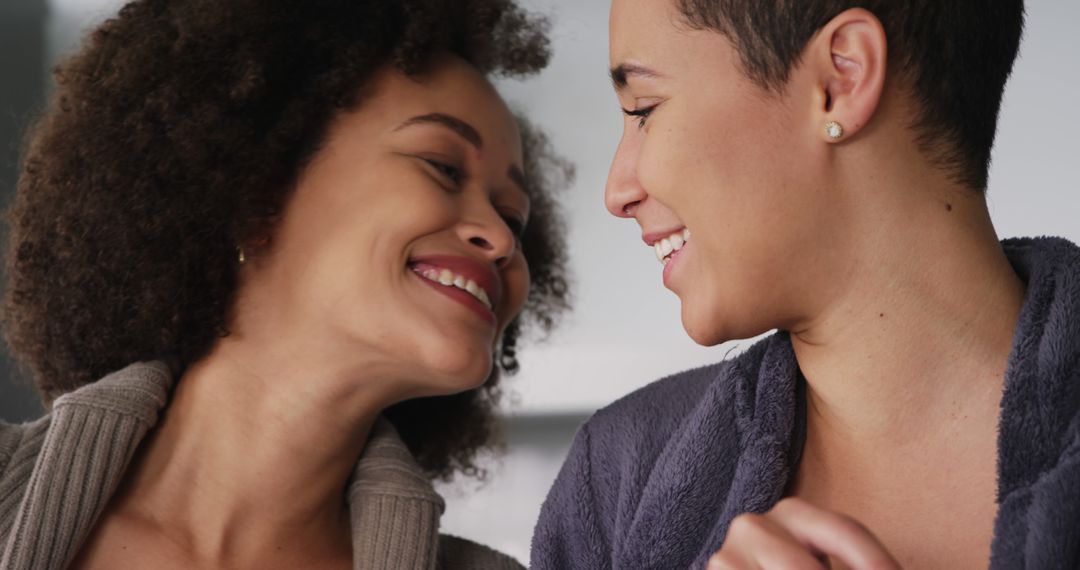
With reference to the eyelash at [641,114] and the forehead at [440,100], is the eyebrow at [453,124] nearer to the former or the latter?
the forehead at [440,100]

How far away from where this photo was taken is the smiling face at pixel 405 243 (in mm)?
1803

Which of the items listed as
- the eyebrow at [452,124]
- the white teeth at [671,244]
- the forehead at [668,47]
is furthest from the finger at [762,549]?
the eyebrow at [452,124]

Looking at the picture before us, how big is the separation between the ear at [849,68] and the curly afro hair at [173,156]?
0.85 metres

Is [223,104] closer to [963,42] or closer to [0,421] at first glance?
[0,421]

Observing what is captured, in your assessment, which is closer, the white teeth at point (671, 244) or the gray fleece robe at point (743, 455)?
the gray fleece robe at point (743, 455)

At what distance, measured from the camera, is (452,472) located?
236 cm

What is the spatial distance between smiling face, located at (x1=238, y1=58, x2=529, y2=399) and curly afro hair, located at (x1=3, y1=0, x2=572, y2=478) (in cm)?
5

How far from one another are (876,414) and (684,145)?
1.11ft

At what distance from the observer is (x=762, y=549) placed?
103cm

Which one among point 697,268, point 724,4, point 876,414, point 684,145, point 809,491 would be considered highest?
point 724,4

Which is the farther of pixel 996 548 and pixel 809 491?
pixel 809 491

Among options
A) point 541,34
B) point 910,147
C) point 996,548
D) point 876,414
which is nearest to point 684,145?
point 910,147

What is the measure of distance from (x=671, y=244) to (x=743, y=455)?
0.79 feet

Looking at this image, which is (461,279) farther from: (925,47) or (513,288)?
(925,47)
